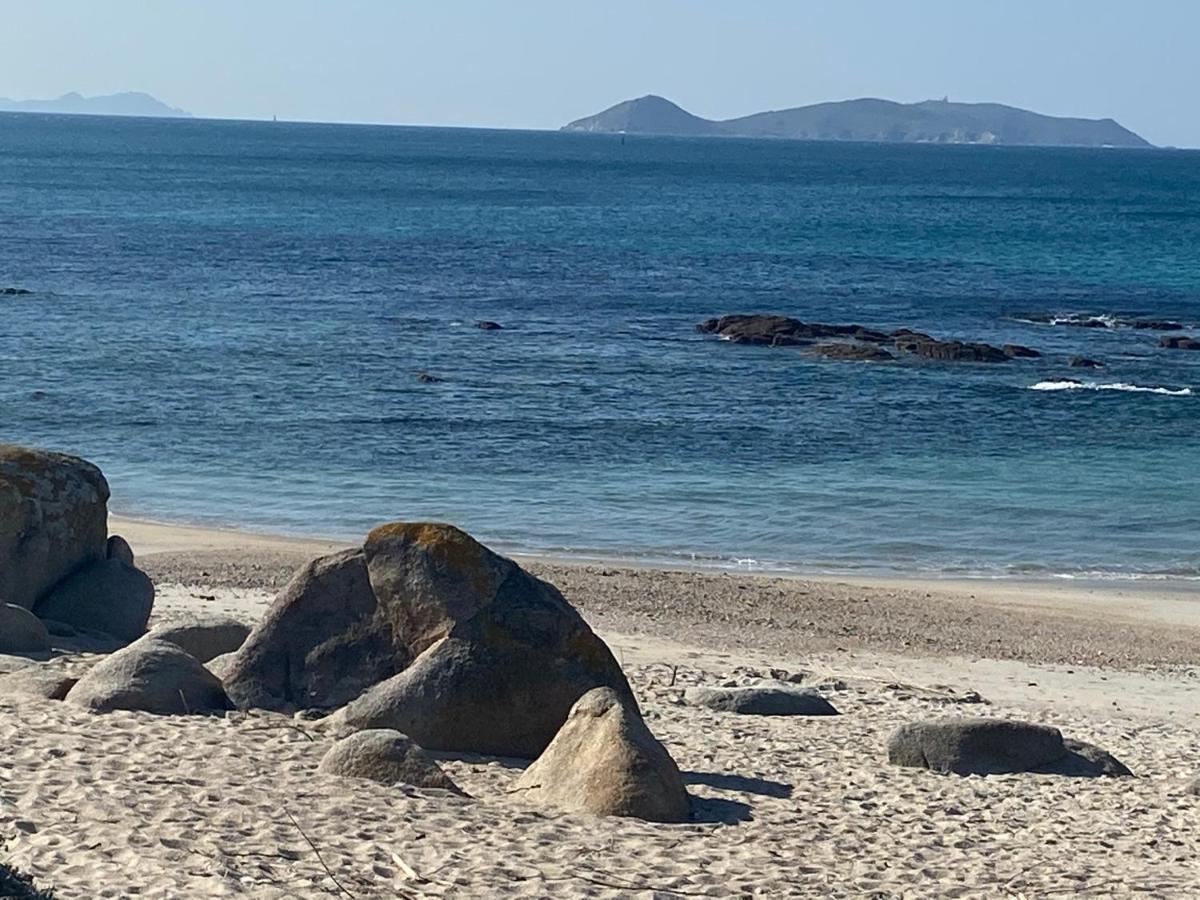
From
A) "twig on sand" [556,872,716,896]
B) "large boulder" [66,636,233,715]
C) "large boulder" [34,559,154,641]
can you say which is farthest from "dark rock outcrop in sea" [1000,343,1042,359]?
"twig on sand" [556,872,716,896]

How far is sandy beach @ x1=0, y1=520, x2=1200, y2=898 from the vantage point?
8.84 meters

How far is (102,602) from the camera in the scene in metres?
15.5

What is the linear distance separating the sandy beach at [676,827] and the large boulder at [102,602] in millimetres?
2074

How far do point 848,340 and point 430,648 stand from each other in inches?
1428

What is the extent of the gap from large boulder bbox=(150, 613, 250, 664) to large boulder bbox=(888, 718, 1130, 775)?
5.27 m

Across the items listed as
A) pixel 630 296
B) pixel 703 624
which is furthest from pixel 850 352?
pixel 703 624

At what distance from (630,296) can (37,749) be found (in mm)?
47402

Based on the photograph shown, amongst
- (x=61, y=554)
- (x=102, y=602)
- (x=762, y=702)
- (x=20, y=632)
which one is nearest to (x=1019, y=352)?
(x=762, y=702)

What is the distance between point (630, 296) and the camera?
2255 inches

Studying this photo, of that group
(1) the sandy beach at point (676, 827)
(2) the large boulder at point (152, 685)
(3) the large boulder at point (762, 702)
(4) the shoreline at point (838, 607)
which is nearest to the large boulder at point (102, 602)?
(1) the sandy beach at point (676, 827)

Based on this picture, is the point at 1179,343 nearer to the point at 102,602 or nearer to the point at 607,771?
the point at 102,602

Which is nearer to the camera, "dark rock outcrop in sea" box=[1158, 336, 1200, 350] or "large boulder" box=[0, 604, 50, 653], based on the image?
"large boulder" box=[0, 604, 50, 653]

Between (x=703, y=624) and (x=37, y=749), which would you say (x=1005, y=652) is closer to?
(x=703, y=624)

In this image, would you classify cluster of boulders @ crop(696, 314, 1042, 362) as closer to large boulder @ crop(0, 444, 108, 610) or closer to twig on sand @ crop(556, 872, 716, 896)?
large boulder @ crop(0, 444, 108, 610)
